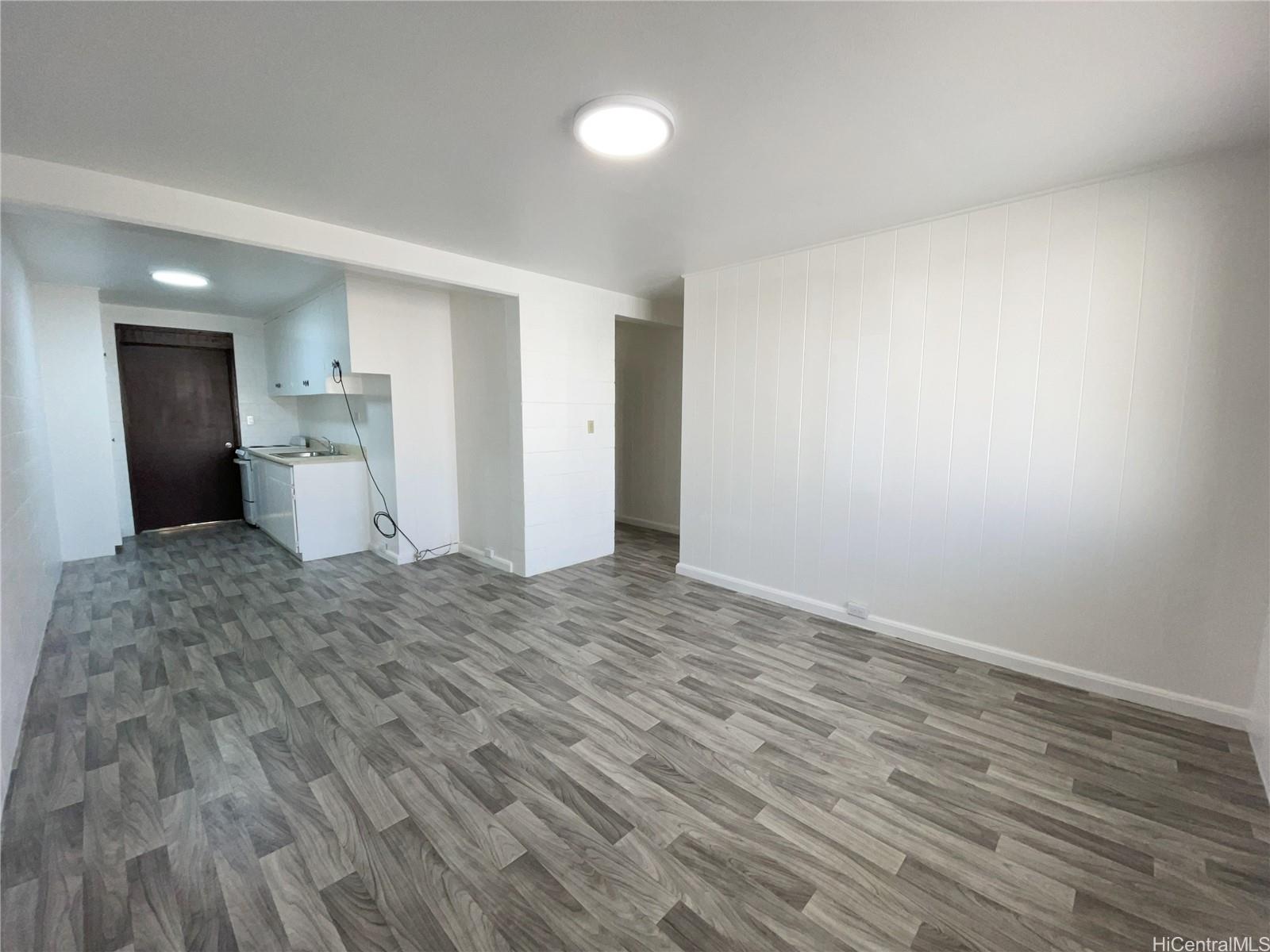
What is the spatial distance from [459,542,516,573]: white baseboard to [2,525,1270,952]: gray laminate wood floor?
1.27 meters

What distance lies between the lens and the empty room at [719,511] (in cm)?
142

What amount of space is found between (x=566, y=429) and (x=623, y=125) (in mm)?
2725

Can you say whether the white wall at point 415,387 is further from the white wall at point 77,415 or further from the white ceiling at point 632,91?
the white wall at point 77,415

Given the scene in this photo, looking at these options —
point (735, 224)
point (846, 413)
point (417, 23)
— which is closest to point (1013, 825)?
point (846, 413)

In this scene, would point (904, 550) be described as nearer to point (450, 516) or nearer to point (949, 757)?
point (949, 757)

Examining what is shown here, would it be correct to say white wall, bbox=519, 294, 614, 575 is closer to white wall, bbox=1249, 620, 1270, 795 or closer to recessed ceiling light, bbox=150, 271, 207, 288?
recessed ceiling light, bbox=150, 271, 207, 288

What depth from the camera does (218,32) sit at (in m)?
1.41

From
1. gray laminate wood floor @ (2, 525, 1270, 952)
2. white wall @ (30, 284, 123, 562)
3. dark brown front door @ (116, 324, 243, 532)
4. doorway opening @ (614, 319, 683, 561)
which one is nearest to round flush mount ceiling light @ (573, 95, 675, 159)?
gray laminate wood floor @ (2, 525, 1270, 952)

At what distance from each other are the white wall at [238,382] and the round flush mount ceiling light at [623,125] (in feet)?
19.2

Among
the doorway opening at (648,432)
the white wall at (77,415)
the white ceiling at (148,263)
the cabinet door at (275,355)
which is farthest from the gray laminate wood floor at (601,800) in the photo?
the cabinet door at (275,355)

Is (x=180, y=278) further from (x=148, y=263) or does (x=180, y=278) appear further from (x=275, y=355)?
(x=275, y=355)

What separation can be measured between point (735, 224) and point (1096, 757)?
3088mm

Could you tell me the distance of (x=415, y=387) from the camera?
14.9ft

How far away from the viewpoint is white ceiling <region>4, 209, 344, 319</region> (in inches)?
112
